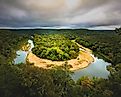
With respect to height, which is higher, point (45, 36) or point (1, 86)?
point (1, 86)

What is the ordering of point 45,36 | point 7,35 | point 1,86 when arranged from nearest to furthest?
point 1,86 → point 7,35 → point 45,36

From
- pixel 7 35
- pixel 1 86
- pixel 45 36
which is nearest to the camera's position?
pixel 1 86

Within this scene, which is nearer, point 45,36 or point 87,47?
point 87,47

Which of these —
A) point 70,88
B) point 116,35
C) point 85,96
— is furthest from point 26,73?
point 116,35

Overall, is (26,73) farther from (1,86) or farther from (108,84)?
(108,84)

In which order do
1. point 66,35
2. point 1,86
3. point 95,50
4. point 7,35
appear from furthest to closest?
point 66,35 → point 7,35 → point 95,50 → point 1,86

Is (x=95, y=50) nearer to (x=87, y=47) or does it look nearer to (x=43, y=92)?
(x=87, y=47)

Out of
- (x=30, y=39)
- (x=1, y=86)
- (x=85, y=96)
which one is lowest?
(x=30, y=39)

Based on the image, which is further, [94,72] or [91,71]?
[91,71]

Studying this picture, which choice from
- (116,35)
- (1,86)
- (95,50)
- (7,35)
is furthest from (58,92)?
(116,35)
